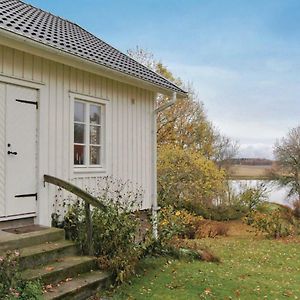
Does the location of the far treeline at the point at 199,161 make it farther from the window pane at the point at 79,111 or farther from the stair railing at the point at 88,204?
the stair railing at the point at 88,204

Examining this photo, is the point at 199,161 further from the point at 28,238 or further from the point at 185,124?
the point at 28,238

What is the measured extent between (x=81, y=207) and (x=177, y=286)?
223cm

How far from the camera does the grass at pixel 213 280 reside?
591cm

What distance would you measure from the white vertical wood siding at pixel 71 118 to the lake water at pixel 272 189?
13.3 metres

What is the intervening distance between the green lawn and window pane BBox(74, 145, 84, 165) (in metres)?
2.32

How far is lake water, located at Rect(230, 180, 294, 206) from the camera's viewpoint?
22.1m

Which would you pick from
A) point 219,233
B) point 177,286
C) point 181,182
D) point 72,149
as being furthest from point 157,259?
point 181,182

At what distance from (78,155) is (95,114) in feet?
3.33

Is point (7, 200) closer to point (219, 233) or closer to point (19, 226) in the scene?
point (19, 226)

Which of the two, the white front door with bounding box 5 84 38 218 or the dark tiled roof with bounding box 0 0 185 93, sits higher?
the dark tiled roof with bounding box 0 0 185 93

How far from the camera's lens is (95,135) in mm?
8336

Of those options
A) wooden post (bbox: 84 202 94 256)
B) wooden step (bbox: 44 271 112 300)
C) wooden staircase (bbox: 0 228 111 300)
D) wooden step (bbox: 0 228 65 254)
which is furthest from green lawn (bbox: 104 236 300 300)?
wooden step (bbox: 0 228 65 254)

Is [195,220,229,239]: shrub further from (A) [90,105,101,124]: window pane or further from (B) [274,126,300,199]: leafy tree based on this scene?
(B) [274,126,300,199]: leafy tree

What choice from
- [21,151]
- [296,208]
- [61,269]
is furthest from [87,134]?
[296,208]
